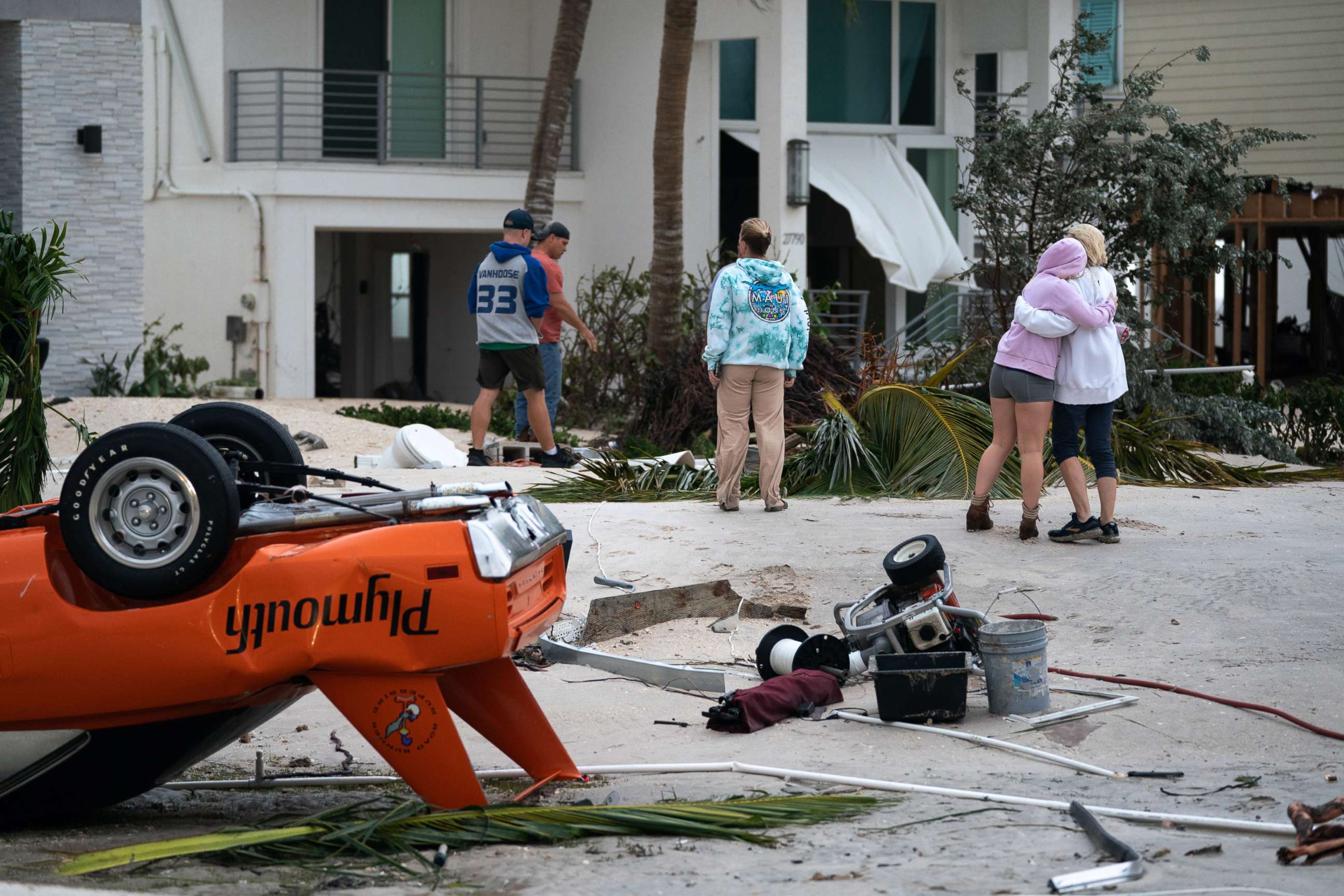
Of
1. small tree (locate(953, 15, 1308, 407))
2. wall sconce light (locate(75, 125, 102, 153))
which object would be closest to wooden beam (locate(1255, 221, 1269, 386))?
small tree (locate(953, 15, 1308, 407))

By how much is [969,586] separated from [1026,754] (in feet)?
7.54

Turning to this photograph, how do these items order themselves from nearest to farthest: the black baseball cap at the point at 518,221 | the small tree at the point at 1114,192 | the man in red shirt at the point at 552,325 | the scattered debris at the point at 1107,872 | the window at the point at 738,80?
the scattered debris at the point at 1107,872 < the black baseball cap at the point at 518,221 < the man in red shirt at the point at 552,325 < the small tree at the point at 1114,192 < the window at the point at 738,80

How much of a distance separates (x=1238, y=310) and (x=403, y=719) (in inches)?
810

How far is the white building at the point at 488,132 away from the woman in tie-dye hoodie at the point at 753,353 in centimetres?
864

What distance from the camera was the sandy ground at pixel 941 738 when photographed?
12.2 ft

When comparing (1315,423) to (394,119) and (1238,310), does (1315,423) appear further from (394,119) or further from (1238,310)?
(394,119)

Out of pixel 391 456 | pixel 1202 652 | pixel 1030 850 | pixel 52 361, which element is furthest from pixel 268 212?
pixel 1030 850

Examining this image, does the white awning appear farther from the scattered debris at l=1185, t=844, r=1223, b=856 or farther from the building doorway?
the scattered debris at l=1185, t=844, r=1223, b=856

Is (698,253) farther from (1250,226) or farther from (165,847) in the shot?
(165,847)

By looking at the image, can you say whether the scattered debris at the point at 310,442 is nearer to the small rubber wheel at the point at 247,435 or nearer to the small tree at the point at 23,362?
the small tree at the point at 23,362

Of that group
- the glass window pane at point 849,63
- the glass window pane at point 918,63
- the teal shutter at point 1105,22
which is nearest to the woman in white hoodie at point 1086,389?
the glass window pane at point 849,63

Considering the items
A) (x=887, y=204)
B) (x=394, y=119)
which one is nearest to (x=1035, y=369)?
(x=887, y=204)

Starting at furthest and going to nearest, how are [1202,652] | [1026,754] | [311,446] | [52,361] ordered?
[52,361]
[311,446]
[1202,652]
[1026,754]

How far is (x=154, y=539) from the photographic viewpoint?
404 cm
